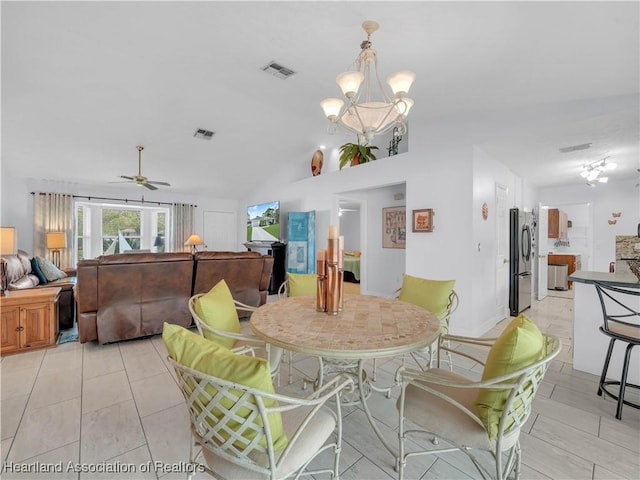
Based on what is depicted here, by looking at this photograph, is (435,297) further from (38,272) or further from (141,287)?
(38,272)

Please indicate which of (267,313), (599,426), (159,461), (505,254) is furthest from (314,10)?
(505,254)

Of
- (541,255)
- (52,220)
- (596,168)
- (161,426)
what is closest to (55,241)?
(52,220)

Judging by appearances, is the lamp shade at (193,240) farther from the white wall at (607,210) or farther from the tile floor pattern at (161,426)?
the white wall at (607,210)

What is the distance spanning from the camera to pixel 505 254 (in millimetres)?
4340

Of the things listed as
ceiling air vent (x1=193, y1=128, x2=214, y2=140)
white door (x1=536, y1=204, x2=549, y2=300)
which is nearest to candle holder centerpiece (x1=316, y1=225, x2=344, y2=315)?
ceiling air vent (x1=193, y1=128, x2=214, y2=140)

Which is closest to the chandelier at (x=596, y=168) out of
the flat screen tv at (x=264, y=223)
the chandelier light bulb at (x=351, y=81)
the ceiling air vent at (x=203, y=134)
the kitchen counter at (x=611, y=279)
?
the kitchen counter at (x=611, y=279)

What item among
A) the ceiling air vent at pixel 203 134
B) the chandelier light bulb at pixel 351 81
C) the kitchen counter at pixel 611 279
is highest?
the ceiling air vent at pixel 203 134

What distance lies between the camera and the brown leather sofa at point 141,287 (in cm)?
282

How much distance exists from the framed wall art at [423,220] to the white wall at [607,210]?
427 centimetres

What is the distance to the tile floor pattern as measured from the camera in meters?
1.47

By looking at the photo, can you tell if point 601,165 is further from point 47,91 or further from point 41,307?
point 47,91

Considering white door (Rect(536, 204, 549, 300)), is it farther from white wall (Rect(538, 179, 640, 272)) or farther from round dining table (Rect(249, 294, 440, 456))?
round dining table (Rect(249, 294, 440, 456))

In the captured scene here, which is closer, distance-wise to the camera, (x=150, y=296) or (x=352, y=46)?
(x=352, y=46)

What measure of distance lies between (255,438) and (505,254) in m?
4.59
